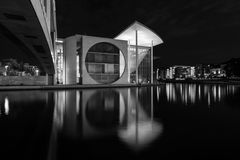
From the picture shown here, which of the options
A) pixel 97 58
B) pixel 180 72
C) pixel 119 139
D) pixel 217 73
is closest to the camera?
pixel 119 139

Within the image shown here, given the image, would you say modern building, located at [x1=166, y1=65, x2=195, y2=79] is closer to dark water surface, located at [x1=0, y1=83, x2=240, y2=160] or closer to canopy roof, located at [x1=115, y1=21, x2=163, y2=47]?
canopy roof, located at [x1=115, y1=21, x2=163, y2=47]

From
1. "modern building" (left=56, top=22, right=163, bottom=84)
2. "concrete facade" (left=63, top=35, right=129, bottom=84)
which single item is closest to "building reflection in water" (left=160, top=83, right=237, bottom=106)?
"concrete facade" (left=63, top=35, right=129, bottom=84)

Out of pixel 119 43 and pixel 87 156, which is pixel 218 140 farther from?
pixel 119 43

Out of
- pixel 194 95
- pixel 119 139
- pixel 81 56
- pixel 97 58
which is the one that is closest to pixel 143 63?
pixel 97 58

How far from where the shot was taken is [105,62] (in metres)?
31.8

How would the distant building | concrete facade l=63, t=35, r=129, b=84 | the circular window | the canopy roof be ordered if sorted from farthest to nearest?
the distant building, the canopy roof, the circular window, concrete facade l=63, t=35, r=129, b=84

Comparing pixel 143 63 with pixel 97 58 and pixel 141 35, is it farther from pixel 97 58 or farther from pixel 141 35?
pixel 97 58

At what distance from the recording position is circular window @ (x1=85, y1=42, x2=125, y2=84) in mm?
30250

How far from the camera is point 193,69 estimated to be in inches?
4798

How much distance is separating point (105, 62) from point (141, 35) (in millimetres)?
11054

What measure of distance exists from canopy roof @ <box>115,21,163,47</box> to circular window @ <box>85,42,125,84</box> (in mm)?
4953

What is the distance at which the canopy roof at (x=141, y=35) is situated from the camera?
3384 cm

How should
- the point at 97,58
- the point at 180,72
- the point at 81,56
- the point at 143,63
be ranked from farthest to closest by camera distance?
the point at 180,72 → the point at 143,63 → the point at 97,58 → the point at 81,56

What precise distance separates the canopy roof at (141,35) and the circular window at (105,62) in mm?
4953
